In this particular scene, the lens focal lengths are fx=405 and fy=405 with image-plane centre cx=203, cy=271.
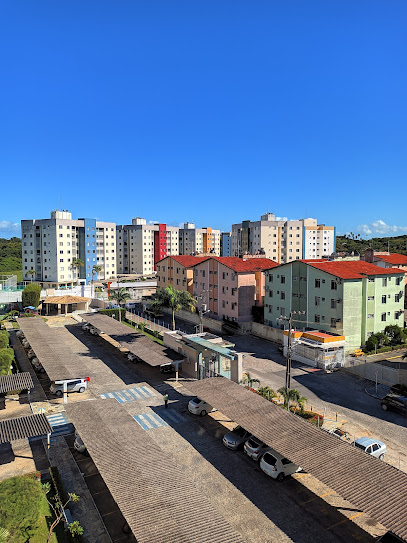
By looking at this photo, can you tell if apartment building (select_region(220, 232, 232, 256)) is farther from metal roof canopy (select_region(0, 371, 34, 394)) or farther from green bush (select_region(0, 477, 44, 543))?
green bush (select_region(0, 477, 44, 543))

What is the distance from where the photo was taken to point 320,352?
45.7 m

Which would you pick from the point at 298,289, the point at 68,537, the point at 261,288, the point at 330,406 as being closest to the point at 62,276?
the point at 261,288

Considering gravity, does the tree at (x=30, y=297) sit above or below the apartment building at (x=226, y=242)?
below

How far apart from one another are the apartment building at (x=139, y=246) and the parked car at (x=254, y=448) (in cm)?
12605

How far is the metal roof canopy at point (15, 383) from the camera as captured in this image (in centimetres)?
3288

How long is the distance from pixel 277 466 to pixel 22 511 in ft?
43.3

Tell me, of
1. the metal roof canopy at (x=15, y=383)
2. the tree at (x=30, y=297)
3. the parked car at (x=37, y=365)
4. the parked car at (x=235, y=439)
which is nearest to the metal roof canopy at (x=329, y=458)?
the parked car at (x=235, y=439)

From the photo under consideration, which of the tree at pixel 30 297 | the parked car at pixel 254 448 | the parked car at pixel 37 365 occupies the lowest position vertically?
the parked car at pixel 37 365

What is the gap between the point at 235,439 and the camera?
87.0 ft

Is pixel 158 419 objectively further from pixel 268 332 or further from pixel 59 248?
pixel 59 248

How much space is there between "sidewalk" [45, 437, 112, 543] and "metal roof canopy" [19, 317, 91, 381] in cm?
978

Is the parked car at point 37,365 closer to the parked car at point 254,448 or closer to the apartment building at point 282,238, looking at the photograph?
the parked car at point 254,448

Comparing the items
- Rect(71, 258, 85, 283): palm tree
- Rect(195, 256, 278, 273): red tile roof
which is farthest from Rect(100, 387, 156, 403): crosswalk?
Rect(71, 258, 85, 283): palm tree

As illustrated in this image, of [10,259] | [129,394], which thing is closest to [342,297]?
[129,394]
